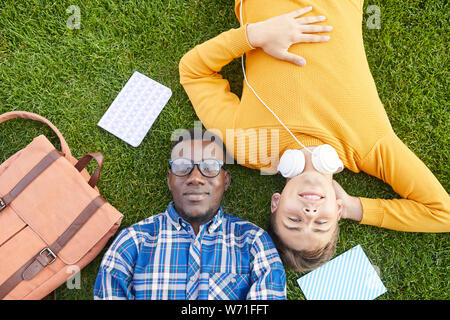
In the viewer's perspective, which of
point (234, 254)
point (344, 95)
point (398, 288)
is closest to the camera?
point (344, 95)

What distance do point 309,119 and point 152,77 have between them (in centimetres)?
114

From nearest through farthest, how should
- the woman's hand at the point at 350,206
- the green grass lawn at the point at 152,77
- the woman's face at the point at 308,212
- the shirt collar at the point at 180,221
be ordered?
the woman's face at the point at 308,212, the shirt collar at the point at 180,221, the woman's hand at the point at 350,206, the green grass lawn at the point at 152,77

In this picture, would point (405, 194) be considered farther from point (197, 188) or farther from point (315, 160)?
point (197, 188)

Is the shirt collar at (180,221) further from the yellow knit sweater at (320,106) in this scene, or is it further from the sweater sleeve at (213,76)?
the sweater sleeve at (213,76)

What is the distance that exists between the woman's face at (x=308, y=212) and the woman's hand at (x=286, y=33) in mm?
664

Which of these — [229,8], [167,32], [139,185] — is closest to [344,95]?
[229,8]

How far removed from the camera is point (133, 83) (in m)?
2.30

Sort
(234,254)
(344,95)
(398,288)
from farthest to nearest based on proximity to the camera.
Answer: (398,288)
(234,254)
(344,95)

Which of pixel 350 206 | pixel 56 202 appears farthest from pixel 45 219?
pixel 350 206

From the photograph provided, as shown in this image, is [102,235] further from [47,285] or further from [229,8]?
[229,8]

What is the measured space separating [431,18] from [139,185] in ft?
7.56

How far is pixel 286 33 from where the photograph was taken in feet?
6.03

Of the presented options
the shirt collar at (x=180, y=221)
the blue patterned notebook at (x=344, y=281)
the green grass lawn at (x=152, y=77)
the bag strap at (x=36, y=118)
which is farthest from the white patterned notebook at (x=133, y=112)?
the blue patterned notebook at (x=344, y=281)

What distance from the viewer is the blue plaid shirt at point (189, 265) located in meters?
1.87
